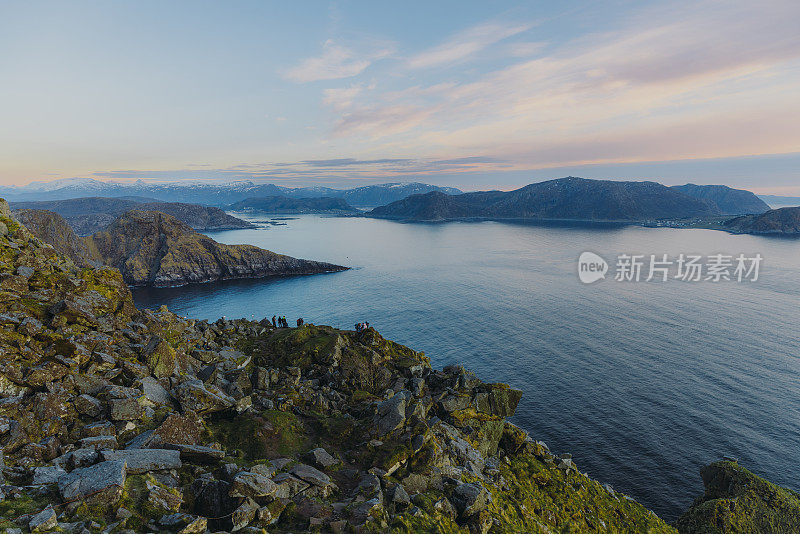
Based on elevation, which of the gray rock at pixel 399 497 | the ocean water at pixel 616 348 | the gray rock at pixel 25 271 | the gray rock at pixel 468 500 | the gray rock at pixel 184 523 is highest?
the gray rock at pixel 25 271

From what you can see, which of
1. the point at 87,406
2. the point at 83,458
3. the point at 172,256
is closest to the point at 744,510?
the point at 83,458

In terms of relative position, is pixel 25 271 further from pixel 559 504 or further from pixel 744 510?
pixel 744 510

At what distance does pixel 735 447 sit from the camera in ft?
158

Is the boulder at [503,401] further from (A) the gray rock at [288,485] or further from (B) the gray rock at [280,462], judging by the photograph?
(A) the gray rock at [288,485]

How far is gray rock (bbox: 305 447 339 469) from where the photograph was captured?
706 inches

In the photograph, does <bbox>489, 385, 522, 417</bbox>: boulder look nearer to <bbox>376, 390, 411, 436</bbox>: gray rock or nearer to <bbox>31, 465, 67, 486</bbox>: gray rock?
<bbox>376, 390, 411, 436</bbox>: gray rock

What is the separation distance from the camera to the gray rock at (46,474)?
1145 cm

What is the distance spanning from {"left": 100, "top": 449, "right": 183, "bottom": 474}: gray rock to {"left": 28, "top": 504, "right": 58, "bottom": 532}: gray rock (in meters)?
2.66

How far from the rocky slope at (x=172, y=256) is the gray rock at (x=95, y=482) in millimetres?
163081

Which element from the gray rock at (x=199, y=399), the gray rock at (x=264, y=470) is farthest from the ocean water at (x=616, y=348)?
the gray rock at (x=199, y=399)

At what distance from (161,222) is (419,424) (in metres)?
196

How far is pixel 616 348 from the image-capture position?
75.1 m

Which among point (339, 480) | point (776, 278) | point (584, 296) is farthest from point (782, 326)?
point (339, 480)

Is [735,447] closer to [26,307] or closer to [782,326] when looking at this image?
[782,326]
